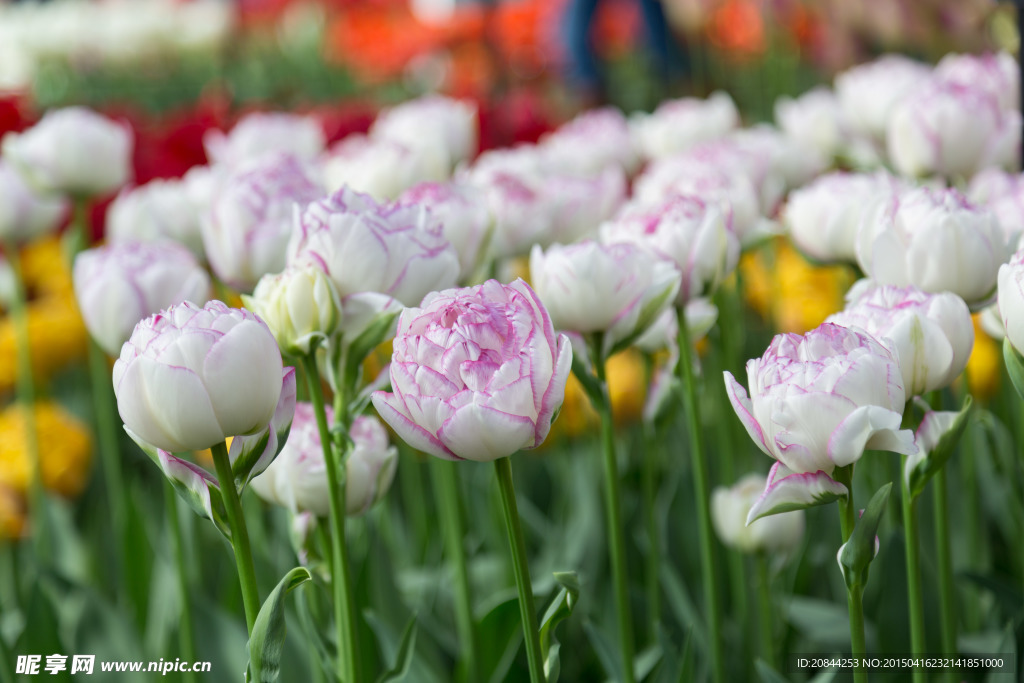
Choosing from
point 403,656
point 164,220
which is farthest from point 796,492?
point 164,220

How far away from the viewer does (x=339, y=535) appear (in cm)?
62

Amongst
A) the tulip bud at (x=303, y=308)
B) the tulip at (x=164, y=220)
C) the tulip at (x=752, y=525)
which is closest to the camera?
the tulip bud at (x=303, y=308)

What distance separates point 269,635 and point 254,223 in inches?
14.0

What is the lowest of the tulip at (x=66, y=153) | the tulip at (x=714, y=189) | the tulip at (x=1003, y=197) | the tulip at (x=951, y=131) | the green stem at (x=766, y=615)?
the green stem at (x=766, y=615)

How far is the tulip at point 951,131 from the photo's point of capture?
93 cm

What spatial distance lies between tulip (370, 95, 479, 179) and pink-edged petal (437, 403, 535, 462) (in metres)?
0.71

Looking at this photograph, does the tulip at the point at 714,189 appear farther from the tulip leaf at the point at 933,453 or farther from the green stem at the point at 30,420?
the green stem at the point at 30,420

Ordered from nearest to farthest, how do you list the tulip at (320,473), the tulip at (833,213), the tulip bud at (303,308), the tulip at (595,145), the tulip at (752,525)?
the tulip bud at (303,308)
the tulip at (320,473)
the tulip at (833,213)
the tulip at (752,525)
the tulip at (595,145)

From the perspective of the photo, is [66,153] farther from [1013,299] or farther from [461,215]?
[1013,299]

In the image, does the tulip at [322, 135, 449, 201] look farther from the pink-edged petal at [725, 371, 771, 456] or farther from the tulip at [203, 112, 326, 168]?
the pink-edged petal at [725, 371, 771, 456]

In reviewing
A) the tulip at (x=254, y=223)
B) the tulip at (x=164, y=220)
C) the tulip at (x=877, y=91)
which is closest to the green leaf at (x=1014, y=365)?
the tulip at (x=254, y=223)

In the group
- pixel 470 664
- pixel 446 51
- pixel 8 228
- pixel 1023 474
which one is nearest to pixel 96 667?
pixel 470 664

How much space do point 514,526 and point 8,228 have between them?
90 cm

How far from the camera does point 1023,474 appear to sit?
0.89 meters
